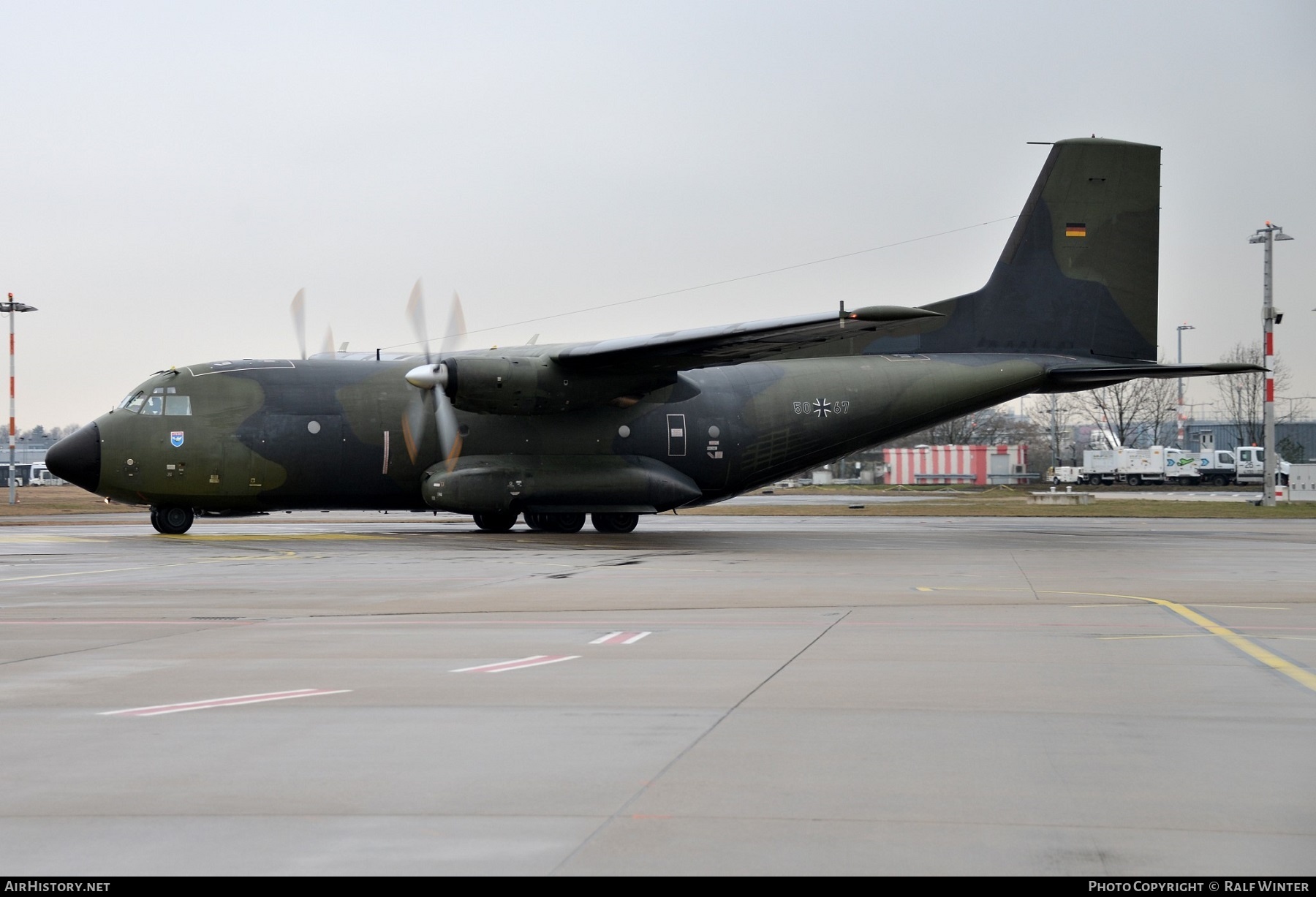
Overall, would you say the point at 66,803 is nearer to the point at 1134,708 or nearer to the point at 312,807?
the point at 312,807

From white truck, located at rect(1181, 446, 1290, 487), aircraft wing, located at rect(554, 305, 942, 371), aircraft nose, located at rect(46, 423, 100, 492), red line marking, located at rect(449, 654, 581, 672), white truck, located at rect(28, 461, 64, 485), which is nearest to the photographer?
red line marking, located at rect(449, 654, 581, 672)

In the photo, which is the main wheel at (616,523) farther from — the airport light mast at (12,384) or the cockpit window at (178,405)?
the airport light mast at (12,384)

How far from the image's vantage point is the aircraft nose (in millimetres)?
25219

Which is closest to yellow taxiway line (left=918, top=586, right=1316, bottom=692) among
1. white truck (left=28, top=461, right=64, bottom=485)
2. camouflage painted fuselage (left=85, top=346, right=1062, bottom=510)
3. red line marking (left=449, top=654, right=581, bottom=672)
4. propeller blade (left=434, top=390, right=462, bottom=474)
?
red line marking (left=449, top=654, right=581, bottom=672)

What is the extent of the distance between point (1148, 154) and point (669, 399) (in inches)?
532

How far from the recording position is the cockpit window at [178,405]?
25.8 m

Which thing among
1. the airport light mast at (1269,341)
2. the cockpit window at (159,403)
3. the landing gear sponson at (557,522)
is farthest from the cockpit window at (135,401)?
the airport light mast at (1269,341)

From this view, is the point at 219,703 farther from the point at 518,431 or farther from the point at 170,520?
the point at 170,520

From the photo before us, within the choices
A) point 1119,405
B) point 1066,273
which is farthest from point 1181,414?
point 1066,273

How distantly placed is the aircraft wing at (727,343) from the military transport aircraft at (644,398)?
0.21ft

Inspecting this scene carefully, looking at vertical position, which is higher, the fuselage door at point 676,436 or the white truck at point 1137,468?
the fuselage door at point 676,436

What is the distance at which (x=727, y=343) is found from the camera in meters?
24.3

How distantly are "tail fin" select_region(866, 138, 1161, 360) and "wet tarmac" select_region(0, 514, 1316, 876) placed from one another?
1525cm

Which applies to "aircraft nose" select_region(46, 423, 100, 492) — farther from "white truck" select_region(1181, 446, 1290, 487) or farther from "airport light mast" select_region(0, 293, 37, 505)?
"white truck" select_region(1181, 446, 1290, 487)
